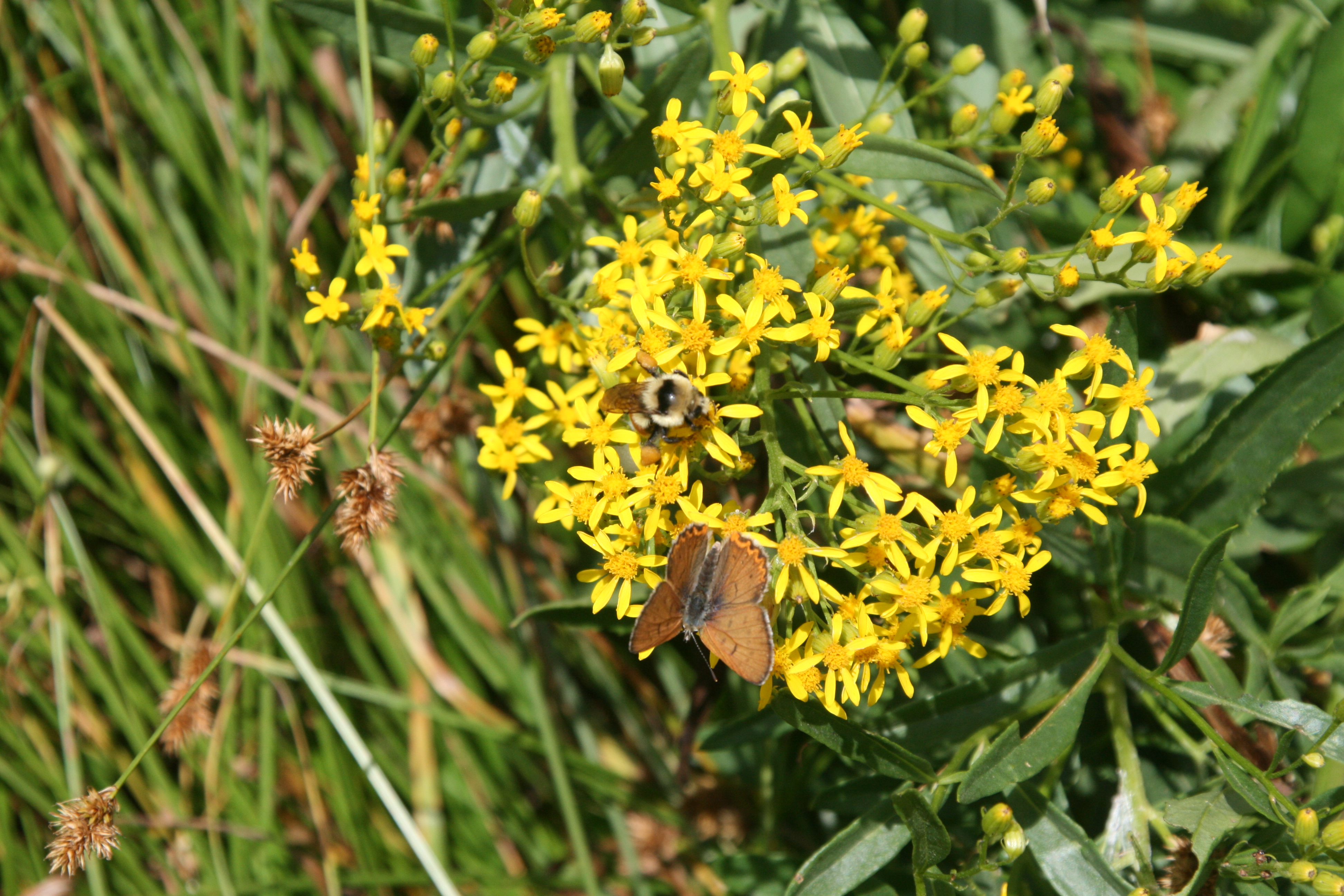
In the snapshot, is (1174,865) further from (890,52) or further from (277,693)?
(277,693)

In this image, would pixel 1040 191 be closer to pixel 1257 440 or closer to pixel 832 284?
pixel 832 284

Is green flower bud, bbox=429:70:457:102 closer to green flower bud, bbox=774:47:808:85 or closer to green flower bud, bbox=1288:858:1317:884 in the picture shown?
green flower bud, bbox=774:47:808:85

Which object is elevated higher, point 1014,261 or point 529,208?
point 529,208

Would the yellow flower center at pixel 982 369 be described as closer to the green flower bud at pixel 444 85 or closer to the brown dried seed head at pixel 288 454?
the green flower bud at pixel 444 85

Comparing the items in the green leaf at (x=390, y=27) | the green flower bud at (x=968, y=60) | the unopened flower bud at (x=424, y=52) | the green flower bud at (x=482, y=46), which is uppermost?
the green leaf at (x=390, y=27)

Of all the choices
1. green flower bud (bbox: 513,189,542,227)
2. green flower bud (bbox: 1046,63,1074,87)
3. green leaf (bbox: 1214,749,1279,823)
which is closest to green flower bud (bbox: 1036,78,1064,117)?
green flower bud (bbox: 1046,63,1074,87)

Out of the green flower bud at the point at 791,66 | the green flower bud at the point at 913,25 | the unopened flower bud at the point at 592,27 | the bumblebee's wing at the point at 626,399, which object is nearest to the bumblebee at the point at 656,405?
the bumblebee's wing at the point at 626,399

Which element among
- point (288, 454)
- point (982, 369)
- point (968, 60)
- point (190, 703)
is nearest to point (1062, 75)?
point (968, 60)
